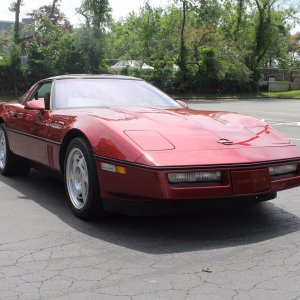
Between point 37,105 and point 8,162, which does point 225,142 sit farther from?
point 8,162

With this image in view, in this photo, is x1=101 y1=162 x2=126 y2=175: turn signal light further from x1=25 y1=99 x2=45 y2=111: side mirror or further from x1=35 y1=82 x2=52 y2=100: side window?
x1=35 y1=82 x2=52 y2=100: side window

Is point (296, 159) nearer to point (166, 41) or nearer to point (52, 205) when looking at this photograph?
point (52, 205)

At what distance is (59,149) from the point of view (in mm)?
5020

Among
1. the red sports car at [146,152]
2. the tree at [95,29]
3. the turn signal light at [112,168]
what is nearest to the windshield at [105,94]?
the red sports car at [146,152]

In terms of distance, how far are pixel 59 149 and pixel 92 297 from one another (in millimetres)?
2242

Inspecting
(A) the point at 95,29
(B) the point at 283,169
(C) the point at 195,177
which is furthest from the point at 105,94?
(A) the point at 95,29

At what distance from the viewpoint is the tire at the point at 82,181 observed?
14.4ft

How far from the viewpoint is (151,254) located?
148 inches

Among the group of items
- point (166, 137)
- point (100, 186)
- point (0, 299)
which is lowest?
point (0, 299)

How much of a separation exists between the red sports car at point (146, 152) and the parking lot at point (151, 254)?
294mm

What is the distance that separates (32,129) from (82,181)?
1.36 meters

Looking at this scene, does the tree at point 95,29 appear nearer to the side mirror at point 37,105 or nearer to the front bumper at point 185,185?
the side mirror at point 37,105

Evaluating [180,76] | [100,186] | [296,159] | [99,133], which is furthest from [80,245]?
[180,76]

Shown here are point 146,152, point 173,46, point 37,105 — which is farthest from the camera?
point 173,46
